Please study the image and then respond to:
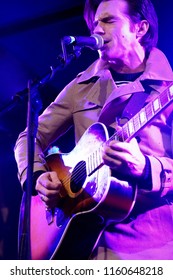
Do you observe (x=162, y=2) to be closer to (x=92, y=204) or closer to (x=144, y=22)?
(x=144, y=22)

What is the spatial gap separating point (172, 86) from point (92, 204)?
1.75ft

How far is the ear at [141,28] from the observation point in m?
2.03

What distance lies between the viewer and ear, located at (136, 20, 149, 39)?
2025mm

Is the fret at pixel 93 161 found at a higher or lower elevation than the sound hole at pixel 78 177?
higher

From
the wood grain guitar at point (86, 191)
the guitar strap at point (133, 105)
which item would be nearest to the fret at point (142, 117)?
the wood grain guitar at point (86, 191)

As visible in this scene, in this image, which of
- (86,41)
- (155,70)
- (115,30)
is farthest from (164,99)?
(115,30)

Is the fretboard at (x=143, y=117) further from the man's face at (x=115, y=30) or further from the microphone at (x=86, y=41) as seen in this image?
the man's face at (x=115, y=30)

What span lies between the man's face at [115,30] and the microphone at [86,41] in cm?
12

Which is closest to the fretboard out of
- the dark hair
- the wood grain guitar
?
the wood grain guitar

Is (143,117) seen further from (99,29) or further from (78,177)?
(99,29)

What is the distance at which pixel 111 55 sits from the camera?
192cm

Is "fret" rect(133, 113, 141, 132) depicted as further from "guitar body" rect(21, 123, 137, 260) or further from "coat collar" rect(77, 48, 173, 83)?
"coat collar" rect(77, 48, 173, 83)

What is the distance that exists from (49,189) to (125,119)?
45 cm

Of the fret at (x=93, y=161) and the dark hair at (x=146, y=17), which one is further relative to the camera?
the dark hair at (x=146, y=17)
